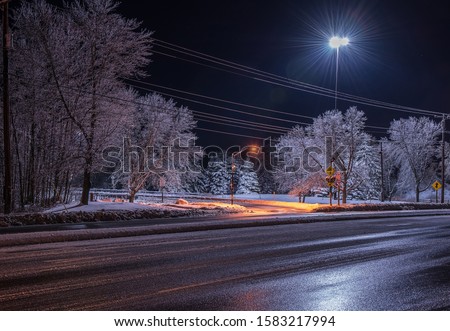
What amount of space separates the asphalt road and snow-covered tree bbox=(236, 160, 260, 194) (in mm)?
76416

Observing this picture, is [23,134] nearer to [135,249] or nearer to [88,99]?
[88,99]

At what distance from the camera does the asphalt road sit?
6992 millimetres

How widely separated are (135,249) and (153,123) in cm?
3174

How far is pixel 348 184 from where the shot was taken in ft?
195

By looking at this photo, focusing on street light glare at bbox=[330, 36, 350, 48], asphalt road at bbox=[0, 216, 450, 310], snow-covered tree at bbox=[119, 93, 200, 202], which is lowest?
asphalt road at bbox=[0, 216, 450, 310]

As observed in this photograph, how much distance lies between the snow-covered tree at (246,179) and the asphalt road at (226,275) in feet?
251

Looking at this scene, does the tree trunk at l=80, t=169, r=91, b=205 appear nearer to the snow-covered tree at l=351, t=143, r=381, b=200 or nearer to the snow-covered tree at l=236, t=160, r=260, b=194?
the snow-covered tree at l=351, t=143, r=381, b=200

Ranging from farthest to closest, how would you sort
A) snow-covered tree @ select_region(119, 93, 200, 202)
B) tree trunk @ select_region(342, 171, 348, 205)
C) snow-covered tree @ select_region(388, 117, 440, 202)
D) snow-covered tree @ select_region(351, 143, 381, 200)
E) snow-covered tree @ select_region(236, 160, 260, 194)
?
snow-covered tree @ select_region(236, 160, 260, 194) < snow-covered tree @ select_region(351, 143, 381, 200) < snow-covered tree @ select_region(388, 117, 440, 202) < tree trunk @ select_region(342, 171, 348, 205) < snow-covered tree @ select_region(119, 93, 200, 202)

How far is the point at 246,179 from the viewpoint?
91.8 m

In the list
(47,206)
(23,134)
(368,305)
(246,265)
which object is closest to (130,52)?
(23,134)

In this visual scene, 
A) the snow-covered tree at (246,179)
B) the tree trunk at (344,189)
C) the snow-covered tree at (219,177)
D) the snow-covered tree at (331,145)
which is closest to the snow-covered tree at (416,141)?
the snow-covered tree at (331,145)

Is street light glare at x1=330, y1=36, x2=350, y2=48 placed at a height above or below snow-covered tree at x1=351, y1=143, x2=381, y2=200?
above

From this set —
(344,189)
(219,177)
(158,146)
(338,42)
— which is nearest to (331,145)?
(344,189)

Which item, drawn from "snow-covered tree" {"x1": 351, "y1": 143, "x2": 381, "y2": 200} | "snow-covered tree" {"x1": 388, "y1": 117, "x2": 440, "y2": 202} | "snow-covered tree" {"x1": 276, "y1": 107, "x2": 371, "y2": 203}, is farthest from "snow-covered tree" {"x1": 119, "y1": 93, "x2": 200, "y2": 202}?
"snow-covered tree" {"x1": 388, "y1": 117, "x2": 440, "y2": 202}
